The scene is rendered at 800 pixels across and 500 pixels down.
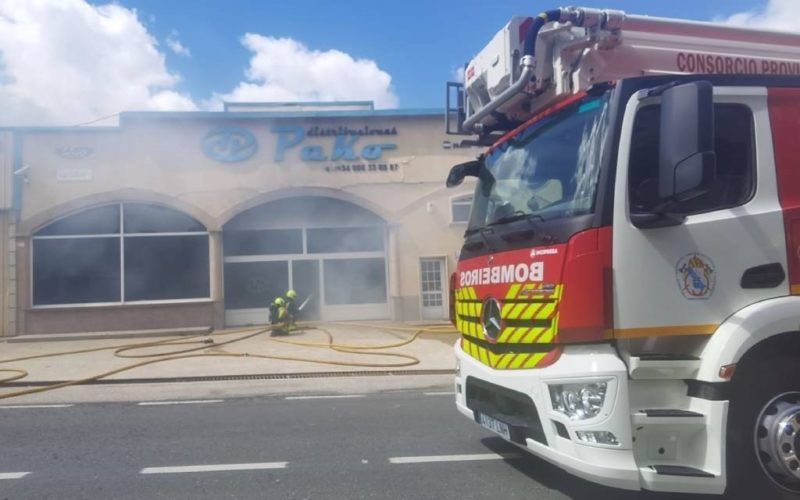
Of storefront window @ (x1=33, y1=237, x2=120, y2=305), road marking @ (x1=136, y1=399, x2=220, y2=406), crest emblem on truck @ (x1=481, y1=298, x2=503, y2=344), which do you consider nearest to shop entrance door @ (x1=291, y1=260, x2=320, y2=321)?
storefront window @ (x1=33, y1=237, x2=120, y2=305)

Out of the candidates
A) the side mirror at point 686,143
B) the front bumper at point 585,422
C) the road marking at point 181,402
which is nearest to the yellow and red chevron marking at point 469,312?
the front bumper at point 585,422

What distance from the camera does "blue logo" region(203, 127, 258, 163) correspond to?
1523 cm

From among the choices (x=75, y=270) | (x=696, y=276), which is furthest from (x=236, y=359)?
(x=696, y=276)

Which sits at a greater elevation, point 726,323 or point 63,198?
point 63,198

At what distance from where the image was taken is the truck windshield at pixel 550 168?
3.46m

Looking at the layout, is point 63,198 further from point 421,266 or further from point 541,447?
point 541,447

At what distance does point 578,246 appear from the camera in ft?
10.7

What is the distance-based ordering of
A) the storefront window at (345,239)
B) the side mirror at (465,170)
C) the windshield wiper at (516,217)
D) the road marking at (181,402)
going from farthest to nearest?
1. the storefront window at (345,239)
2. the road marking at (181,402)
3. the side mirror at (465,170)
4. the windshield wiper at (516,217)

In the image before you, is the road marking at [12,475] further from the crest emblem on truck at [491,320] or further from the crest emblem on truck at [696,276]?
the crest emblem on truck at [696,276]

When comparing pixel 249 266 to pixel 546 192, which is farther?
pixel 249 266

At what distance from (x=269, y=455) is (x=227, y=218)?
11.0 meters

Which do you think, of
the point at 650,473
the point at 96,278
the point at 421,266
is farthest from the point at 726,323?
the point at 96,278

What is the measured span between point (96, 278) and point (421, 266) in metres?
8.03

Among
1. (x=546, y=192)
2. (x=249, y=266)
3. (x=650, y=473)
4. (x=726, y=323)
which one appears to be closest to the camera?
(x=650, y=473)
